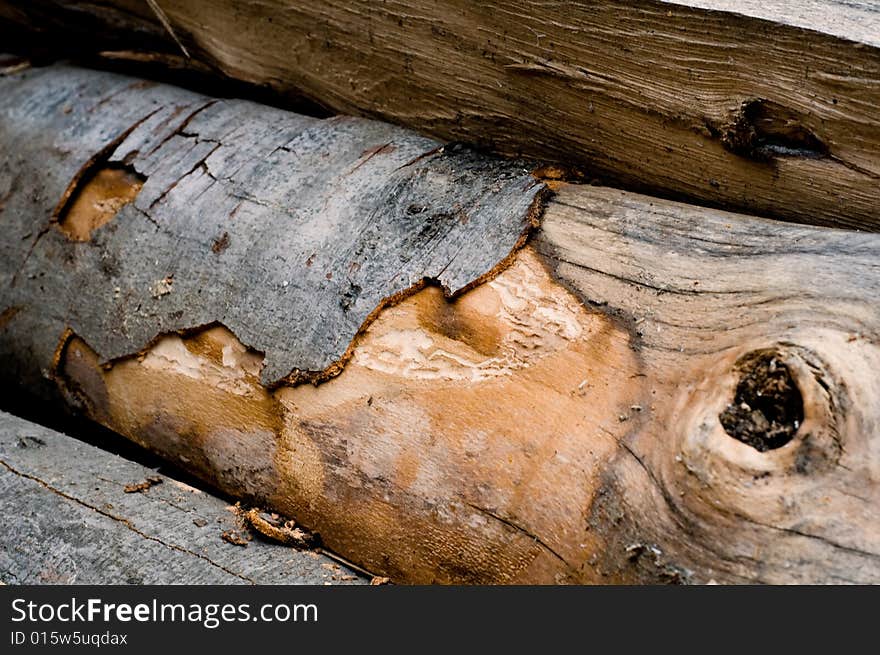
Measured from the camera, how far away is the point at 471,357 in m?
1.55

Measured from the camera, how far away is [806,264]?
1420 mm

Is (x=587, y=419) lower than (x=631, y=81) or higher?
lower

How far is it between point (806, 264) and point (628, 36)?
54cm

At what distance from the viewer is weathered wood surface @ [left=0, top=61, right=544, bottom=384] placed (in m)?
1.66

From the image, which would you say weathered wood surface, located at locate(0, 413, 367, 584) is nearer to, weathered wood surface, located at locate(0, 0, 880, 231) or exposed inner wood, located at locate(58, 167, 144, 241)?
exposed inner wood, located at locate(58, 167, 144, 241)

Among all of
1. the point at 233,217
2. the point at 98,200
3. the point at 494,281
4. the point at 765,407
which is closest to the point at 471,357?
the point at 494,281

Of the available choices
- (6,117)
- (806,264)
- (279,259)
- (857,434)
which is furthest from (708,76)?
(6,117)

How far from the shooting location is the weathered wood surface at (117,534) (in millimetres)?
1521

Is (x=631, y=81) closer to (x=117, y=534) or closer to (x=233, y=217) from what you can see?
(x=233, y=217)

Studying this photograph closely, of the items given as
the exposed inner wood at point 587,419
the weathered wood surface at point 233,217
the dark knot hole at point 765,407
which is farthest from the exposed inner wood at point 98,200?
the dark knot hole at point 765,407

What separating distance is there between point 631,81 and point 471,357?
1.97 ft

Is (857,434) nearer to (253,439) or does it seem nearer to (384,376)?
(384,376)

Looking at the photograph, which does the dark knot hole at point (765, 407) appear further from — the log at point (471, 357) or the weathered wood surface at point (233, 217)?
the weathered wood surface at point (233, 217)

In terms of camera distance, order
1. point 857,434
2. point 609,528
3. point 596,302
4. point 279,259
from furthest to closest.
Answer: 1. point 279,259
2. point 596,302
3. point 609,528
4. point 857,434
